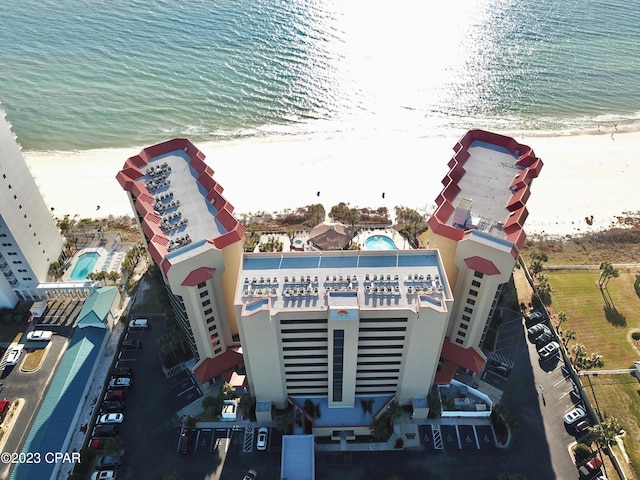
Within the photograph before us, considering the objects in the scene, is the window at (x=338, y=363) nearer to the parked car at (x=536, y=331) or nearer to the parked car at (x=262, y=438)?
the parked car at (x=262, y=438)

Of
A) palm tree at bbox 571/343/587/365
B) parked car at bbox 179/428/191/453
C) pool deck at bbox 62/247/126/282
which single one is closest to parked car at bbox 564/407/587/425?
palm tree at bbox 571/343/587/365

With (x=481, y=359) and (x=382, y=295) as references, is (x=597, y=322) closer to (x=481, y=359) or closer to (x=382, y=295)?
(x=481, y=359)

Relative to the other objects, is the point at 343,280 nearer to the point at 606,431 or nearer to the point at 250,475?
the point at 250,475

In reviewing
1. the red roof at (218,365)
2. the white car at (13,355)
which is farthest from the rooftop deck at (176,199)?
the white car at (13,355)

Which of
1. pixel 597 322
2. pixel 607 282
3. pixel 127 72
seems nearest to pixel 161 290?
pixel 597 322

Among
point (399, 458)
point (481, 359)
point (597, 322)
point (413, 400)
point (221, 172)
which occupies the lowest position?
point (399, 458)

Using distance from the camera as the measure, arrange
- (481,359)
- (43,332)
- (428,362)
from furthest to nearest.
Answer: (43,332) → (481,359) → (428,362)

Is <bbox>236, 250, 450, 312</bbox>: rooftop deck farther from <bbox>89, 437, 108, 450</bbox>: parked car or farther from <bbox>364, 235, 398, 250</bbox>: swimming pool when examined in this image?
<bbox>89, 437, 108, 450</bbox>: parked car
